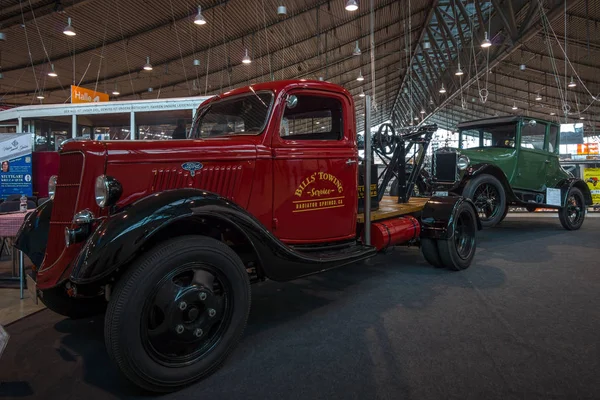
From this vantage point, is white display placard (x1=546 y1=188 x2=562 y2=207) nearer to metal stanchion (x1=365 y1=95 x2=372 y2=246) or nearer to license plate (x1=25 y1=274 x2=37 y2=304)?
metal stanchion (x1=365 y1=95 x2=372 y2=246)

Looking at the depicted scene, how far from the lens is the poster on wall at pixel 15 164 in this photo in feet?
20.7

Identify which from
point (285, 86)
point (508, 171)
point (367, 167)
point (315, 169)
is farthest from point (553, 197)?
point (285, 86)

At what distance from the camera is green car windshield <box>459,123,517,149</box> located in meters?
6.62

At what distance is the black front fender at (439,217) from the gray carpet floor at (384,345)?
19.0 inches

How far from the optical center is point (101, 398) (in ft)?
6.31

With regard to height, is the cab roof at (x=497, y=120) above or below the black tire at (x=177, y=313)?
above

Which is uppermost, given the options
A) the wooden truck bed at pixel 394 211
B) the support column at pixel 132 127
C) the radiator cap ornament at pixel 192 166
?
the support column at pixel 132 127

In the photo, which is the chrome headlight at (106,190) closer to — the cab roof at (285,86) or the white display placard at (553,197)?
the cab roof at (285,86)

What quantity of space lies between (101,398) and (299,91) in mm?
2420

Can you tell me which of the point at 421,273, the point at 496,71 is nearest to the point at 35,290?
the point at 421,273

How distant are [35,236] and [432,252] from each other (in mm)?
3826

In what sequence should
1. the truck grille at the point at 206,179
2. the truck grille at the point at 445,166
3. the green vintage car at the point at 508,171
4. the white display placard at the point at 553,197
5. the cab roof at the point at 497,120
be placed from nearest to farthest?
the truck grille at the point at 206,179, the truck grille at the point at 445,166, the green vintage car at the point at 508,171, the cab roof at the point at 497,120, the white display placard at the point at 553,197

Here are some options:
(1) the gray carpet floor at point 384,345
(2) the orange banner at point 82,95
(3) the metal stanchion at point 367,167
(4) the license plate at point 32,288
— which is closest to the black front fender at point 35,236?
(4) the license plate at point 32,288

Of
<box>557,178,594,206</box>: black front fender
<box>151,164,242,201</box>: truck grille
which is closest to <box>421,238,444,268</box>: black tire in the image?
<box>151,164,242,201</box>: truck grille
